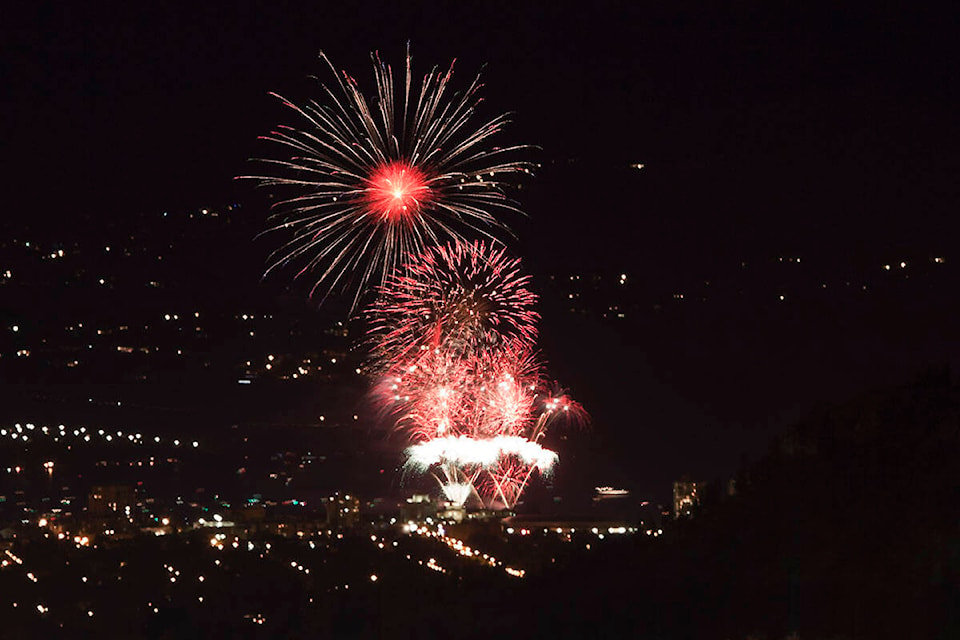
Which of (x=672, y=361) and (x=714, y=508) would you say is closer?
(x=714, y=508)

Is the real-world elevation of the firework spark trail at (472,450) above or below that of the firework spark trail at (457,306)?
below

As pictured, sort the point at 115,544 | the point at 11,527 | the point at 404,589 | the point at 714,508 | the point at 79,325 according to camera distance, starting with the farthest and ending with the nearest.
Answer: the point at 79,325 → the point at 11,527 → the point at 115,544 → the point at 404,589 → the point at 714,508

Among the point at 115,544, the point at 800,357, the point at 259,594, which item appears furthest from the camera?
the point at 800,357

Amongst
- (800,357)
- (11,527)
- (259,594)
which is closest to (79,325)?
(11,527)

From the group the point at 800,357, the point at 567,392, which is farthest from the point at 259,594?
the point at 567,392

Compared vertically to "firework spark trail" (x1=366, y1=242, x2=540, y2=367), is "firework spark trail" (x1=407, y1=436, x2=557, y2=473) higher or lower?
lower

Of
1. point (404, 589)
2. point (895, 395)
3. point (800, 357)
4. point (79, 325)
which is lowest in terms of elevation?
point (404, 589)

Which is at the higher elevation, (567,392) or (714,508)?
(567,392)

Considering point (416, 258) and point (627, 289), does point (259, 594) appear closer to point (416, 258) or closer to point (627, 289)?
point (416, 258)

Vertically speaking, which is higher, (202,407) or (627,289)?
(627,289)

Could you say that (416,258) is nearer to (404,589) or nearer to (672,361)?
(404,589)
